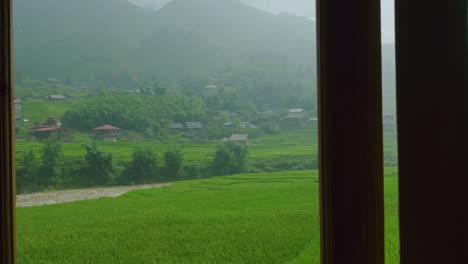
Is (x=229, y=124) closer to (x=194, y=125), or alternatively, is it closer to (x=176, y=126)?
(x=194, y=125)

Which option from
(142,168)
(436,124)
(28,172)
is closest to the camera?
(436,124)

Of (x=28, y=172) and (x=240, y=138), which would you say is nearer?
(x=28, y=172)

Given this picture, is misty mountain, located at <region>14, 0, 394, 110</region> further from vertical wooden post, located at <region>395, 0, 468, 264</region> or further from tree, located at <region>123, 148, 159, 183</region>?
vertical wooden post, located at <region>395, 0, 468, 264</region>

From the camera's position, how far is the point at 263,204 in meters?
1.72

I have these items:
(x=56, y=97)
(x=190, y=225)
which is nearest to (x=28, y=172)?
(x=56, y=97)

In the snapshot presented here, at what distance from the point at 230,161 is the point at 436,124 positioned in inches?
55.8

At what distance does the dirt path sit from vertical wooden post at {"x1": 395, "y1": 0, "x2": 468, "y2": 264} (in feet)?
4.73

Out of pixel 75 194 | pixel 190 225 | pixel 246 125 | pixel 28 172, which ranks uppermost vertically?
pixel 246 125

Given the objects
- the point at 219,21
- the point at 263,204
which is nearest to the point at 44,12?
the point at 219,21

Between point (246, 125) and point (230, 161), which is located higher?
point (246, 125)

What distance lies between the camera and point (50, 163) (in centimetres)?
163

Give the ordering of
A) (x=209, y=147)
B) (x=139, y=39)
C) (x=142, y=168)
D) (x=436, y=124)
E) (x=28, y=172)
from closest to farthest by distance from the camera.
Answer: (x=436, y=124), (x=28, y=172), (x=142, y=168), (x=209, y=147), (x=139, y=39)

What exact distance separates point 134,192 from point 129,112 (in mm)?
438

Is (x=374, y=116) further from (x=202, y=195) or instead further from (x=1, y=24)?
(x=202, y=195)
